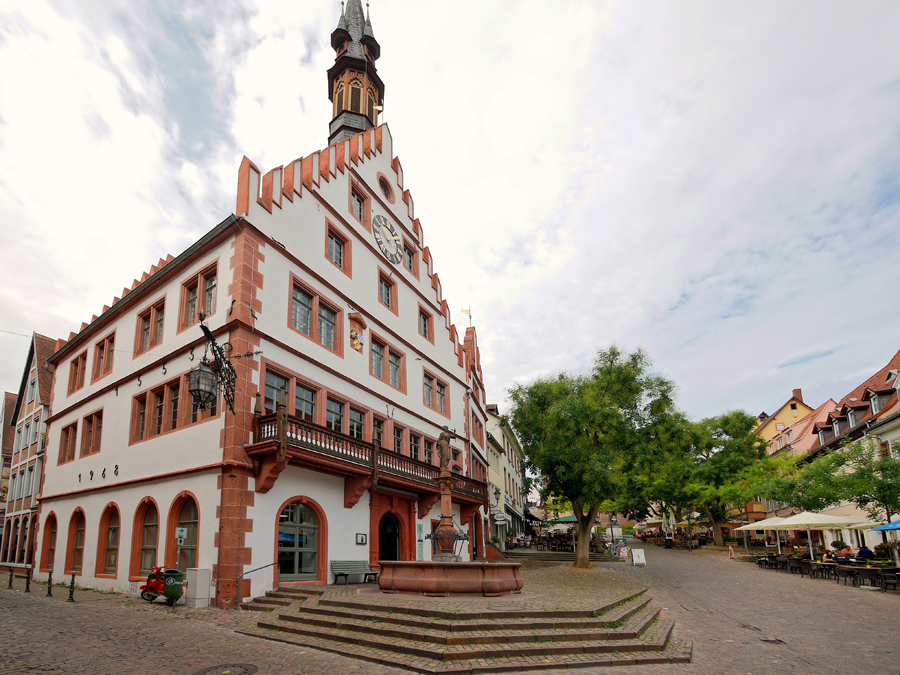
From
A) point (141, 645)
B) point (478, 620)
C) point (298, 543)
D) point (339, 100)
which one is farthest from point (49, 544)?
point (339, 100)

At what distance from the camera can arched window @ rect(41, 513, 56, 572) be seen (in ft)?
79.3

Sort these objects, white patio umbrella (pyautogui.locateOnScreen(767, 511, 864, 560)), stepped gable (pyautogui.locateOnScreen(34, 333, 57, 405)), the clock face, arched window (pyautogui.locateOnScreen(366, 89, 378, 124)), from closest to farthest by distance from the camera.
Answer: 1. the clock face
2. white patio umbrella (pyautogui.locateOnScreen(767, 511, 864, 560))
3. arched window (pyautogui.locateOnScreen(366, 89, 378, 124))
4. stepped gable (pyautogui.locateOnScreen(34, 333, 57, 405))

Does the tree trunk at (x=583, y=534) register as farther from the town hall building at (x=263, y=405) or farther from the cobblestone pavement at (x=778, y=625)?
the town hall building at (x=263, y=405)

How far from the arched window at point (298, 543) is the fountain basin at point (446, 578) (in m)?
4.03

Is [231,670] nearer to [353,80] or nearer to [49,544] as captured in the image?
[49,544]

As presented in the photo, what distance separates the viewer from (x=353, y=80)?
1219 inches

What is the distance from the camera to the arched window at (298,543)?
17.0m

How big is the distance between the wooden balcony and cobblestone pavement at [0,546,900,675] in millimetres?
3754

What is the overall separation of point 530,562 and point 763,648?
2272 centimetres

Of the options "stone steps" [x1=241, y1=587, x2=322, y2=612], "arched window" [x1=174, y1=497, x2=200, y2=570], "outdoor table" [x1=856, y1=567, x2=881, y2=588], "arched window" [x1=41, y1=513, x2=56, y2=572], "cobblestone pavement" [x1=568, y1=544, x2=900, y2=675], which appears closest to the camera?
"cobblestone pavement" [x1=568, y1=544, x2=900, y2=675]

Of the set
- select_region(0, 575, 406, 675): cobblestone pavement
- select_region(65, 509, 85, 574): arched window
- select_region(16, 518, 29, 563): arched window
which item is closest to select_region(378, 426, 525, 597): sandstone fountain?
select_region(0, 575, 406, 675): cobblestone pavement

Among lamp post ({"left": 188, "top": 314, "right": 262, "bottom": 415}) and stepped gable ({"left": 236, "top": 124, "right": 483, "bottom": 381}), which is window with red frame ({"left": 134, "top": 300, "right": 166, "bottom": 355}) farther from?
stepped gable ({"left": 236, "top": 124, "right": 483, "bottom": 381})

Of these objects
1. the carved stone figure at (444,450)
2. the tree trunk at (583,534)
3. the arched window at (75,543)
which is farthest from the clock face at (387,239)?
the arched window at (75,543)

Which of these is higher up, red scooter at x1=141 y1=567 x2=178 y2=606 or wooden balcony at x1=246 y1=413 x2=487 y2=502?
wooden balcony at x1=246 y1=413 x2=487 y2=502
